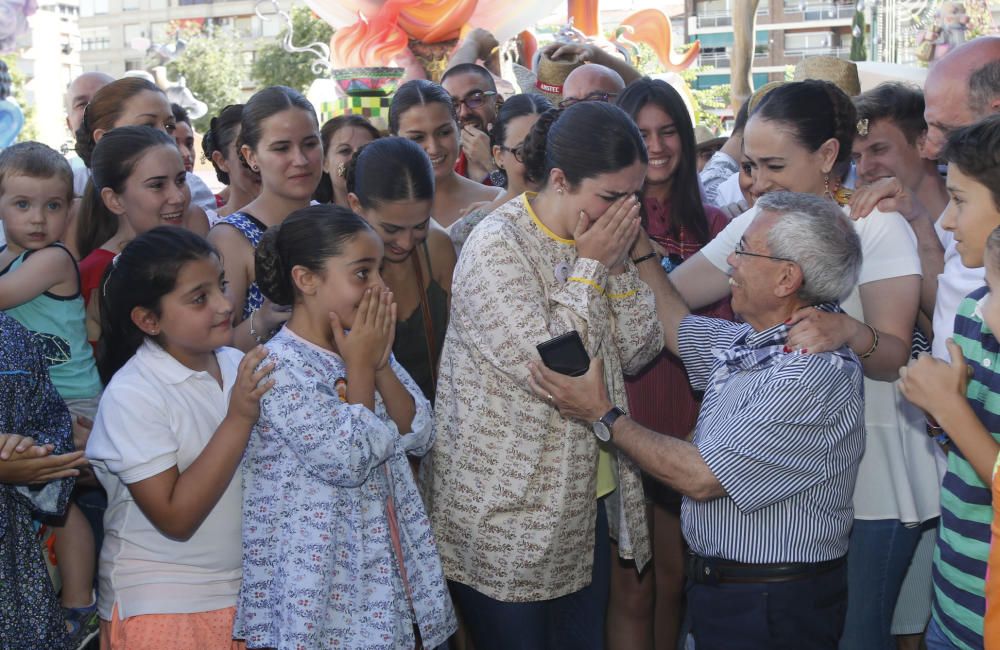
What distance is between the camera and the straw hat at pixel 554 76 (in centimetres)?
552

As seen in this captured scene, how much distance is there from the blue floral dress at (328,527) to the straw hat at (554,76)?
10.9 feet

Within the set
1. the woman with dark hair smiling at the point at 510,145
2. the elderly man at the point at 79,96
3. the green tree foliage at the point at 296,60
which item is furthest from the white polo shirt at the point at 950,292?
the green tree foliage at the point at 296,60

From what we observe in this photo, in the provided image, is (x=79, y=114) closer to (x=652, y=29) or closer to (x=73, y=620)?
(x=73, y=620)

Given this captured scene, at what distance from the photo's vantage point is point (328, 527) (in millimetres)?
2434

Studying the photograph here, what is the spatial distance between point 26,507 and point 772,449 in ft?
6.26

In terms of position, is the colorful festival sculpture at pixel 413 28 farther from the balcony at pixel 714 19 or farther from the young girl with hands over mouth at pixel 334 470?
the balcony at pixel 714 19

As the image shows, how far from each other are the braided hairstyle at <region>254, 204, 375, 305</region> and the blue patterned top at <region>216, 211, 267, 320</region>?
65cm

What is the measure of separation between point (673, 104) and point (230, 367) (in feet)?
6.26

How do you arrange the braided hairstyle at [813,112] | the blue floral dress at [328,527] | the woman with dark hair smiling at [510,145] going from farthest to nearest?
the woman with dark hair smiling at [510,145]
the braided hairstyle at [813,112]
the blue floral dress at [328,527]

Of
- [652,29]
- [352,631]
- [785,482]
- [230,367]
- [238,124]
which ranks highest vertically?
[652,29]

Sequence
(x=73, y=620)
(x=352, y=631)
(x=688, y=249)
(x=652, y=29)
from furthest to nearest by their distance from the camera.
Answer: (x=652, y=29), (x=688, y=249), (x=73, y=620), (x=352, y=631)

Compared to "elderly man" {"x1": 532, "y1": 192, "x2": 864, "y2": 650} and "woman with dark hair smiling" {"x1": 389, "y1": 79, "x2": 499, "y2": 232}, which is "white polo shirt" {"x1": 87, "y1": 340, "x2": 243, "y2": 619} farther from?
"woman with dark hair smiling" {"x1": 389, "y1": 79, "x2": 499, "y2": 232}

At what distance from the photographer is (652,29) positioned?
2200 cm

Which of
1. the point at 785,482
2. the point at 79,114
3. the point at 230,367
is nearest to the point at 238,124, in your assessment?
the point at 79,114
